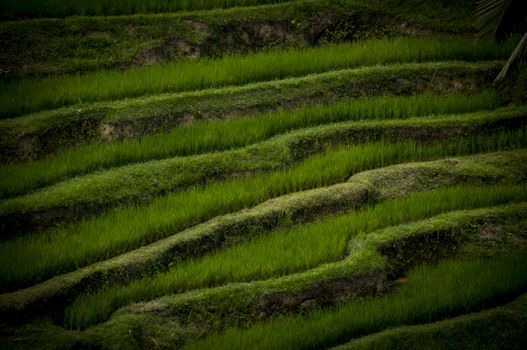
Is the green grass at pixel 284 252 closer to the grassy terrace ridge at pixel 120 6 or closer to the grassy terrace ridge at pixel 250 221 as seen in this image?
the grassy terrace ridge at pixel 250 221

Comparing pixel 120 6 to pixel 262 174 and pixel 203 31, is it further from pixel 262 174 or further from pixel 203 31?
pixel 262 174

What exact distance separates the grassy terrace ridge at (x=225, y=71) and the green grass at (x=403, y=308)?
13.1ft

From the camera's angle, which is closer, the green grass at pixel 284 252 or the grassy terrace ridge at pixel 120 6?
the green grass at pixel 284 252

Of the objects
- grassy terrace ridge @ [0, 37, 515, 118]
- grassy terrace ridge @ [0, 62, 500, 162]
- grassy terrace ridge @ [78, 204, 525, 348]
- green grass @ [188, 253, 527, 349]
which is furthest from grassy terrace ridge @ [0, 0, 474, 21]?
green grass @ [188, 253, 527, 349]

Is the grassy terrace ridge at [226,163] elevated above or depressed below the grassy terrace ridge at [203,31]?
Result: below

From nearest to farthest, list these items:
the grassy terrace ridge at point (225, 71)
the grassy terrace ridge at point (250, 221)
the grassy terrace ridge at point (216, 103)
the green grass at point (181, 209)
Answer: the grassy terrace ridge at point (250, 221) < the green grass at point (181, 209) < the grassy terrace ridge at point (216, 103) < the grassy terrace ridge at point (225, 71)

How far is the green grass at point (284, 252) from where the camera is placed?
605 centimetres

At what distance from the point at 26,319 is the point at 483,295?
3.71m

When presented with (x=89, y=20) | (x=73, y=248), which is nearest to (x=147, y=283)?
(x=73, y=248)

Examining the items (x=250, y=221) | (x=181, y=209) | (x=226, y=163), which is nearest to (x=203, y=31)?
(x=226, y=163)

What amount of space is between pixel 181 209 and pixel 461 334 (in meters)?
2.91

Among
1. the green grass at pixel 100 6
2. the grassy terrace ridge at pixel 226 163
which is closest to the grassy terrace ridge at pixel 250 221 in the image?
the grassy terrace ridge at pixel 226 163

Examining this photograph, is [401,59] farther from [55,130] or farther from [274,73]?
[55,130]

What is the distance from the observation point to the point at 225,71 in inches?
376
